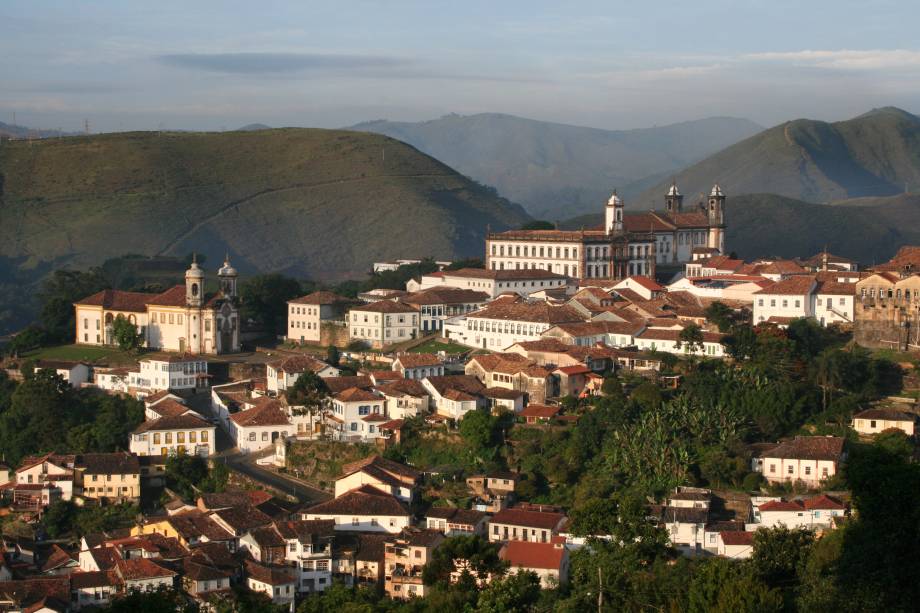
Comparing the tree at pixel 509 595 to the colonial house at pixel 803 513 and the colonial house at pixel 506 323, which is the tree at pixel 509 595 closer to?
the colonial house at pixel 803 513

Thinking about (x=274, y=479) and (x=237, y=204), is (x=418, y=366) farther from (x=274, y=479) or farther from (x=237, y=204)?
(x=237, y=204)

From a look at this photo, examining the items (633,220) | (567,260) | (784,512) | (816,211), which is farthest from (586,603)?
(816,211)

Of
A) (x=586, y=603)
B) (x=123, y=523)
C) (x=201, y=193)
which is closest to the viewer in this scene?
(x=586, y=603)

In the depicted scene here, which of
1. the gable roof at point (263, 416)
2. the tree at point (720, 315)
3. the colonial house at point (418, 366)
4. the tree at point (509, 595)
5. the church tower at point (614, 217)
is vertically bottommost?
the tree at point (509, 595)

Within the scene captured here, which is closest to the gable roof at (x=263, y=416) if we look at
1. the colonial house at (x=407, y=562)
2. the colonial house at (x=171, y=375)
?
the colonial house at (x=171, y=375)

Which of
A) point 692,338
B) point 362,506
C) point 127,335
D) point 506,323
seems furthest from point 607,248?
point 362,506

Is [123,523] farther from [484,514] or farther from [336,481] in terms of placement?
[484,514]
